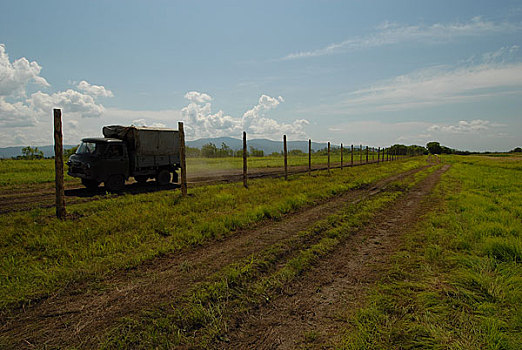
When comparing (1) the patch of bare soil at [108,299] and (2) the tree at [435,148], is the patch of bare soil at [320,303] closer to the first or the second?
(1) the patch of bare soil at [108,299]

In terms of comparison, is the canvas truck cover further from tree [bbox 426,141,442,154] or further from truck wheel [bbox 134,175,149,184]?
tree [bbox 426,141,442,154]

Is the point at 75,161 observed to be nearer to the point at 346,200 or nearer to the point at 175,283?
the point at 175,283

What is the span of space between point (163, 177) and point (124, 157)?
2.82m

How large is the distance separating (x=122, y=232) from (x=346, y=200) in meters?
8.72

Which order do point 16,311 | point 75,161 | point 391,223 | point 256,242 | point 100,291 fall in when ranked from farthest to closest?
1. point 75,161
2. point 391,223
3. point 256,242
4. point 100,291
5. point 16,311

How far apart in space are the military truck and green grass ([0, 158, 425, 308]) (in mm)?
3240

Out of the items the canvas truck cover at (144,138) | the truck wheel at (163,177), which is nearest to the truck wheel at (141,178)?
the truck wheel at (163,177)

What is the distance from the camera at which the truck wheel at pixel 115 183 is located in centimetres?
1353

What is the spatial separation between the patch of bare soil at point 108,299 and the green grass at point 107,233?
0.35m

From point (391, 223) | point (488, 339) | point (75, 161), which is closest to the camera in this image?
point (488, 339)

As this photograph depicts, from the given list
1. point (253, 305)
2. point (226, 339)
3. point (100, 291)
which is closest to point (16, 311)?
point (100, 291)

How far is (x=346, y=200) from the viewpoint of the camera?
1167 cm

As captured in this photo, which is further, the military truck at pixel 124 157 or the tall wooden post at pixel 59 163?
the military truck at pixel 124 157

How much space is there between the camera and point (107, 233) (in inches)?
266
